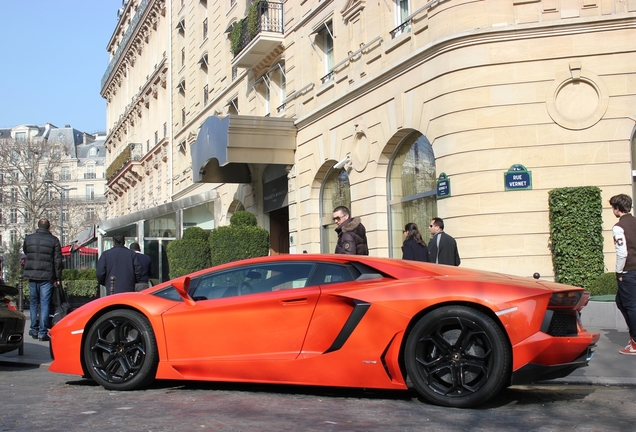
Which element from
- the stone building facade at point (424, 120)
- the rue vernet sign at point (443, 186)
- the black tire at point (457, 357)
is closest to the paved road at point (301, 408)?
the black tire at point (457, 357)

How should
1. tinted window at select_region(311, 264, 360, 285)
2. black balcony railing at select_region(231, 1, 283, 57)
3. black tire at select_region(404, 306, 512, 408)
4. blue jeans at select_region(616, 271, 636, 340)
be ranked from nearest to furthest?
black tire at select_region(404, 306, 512, 408) < tinted window at select_region(311, 264, 360, 285) < blue jeans at select_region(616, 271, 636, 340) < black balcony railing at select_region(231, 1, 283, 57)

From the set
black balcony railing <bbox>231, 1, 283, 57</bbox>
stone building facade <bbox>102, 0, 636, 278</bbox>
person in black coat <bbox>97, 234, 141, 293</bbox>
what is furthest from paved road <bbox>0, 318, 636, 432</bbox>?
black balcony railing <bbox>231, 1, 283, 57</bbox>

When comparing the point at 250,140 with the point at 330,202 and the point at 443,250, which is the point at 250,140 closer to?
the point at 330,202

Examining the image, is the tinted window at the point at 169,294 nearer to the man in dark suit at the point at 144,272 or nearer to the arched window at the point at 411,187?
the man in dark suit at the point at 144,272

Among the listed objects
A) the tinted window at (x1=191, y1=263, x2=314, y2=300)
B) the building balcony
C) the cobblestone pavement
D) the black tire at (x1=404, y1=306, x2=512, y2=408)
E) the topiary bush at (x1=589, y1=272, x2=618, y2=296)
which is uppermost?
the building balcony

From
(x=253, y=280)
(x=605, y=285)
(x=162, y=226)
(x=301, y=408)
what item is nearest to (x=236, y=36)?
(x=162, y=226)

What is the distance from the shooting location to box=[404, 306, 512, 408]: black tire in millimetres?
5492

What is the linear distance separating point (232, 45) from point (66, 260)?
18.3m

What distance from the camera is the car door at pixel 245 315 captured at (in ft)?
19.9

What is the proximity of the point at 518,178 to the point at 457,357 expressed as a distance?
779cm

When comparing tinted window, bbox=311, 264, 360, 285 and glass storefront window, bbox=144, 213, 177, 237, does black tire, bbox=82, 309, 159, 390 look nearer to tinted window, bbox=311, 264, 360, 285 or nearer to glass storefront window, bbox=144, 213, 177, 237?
tinted window, bbox=311, 264, 360, 285

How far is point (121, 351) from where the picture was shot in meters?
6.72

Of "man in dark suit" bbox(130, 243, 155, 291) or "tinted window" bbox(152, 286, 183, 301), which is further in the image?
"man in dark suit" bbox(130, 243, 155, 291)

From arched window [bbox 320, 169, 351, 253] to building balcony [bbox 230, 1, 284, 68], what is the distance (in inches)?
191
